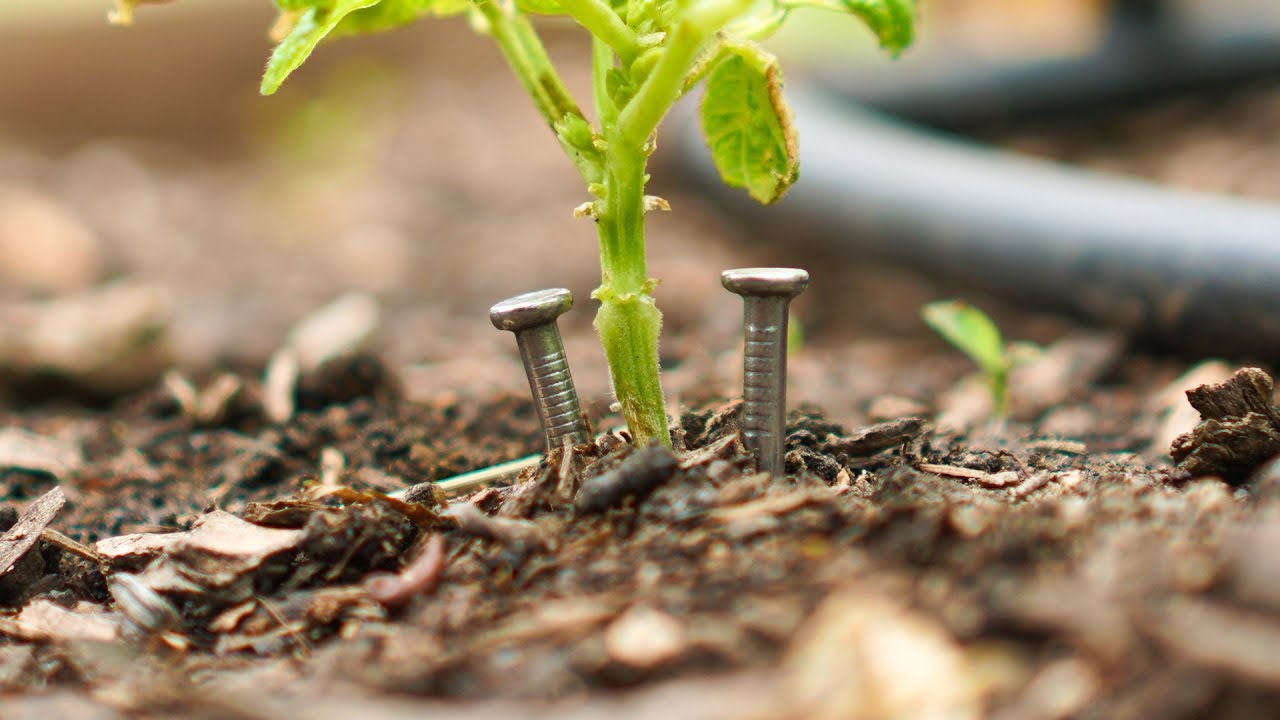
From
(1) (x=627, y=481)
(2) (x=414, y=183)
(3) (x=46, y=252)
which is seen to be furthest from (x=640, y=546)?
(2) (x=414, y=183)

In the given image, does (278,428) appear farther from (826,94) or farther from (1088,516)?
(826,94)

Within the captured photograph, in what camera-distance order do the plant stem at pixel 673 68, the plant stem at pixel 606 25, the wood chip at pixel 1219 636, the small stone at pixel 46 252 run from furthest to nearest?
the small stone at pixel 46 252 < the plant stem at pixel 606 25 < the plant stem at pixel 673 68 < the wood chip at pixel 1219 636

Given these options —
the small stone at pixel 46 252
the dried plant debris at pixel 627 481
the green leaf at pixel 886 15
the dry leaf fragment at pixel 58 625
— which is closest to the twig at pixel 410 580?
the dried plant debris at pixel 627 481

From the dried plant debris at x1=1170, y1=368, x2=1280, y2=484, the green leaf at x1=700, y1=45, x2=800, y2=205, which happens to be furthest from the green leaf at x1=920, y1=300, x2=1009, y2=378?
the green leaf at x1=700, y1=45, x2=800, y2=205

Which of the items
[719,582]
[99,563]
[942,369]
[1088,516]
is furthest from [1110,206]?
[99,563]

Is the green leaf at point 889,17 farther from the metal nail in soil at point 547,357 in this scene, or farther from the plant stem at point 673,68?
the metal nail in soil at point 547,357

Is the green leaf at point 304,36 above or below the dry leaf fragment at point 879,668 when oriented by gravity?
above
